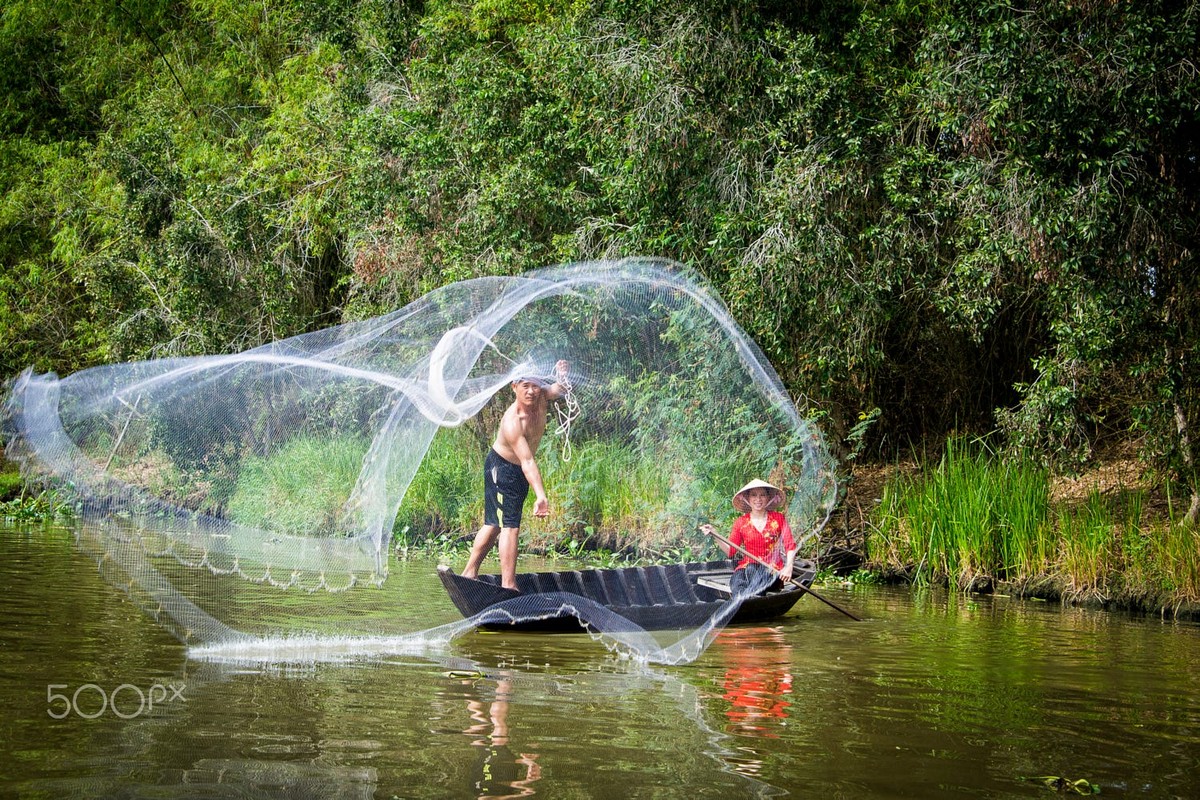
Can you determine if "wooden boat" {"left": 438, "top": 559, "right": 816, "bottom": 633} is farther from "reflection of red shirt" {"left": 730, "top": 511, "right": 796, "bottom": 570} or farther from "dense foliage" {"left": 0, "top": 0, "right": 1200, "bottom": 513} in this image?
"dense foliage" {"left": 0, "top": 0, "right": 1200, "bottom": 513}

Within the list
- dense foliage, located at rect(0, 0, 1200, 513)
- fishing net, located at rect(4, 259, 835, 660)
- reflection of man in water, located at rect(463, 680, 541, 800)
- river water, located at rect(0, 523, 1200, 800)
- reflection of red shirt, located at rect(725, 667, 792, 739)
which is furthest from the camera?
dense foliage, located at rect(0, 0, 1200, 513)

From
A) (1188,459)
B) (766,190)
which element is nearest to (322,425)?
(766,190)

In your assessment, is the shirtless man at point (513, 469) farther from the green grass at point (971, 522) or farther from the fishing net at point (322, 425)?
the green grass at point (971, 522)

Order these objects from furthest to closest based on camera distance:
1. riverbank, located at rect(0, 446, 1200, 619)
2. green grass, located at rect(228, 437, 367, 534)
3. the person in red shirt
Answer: riverbank, located at rect(0, 446, 1200, 619), the person in red shirt, green grass, located at rect(228, 437, 367, 534)

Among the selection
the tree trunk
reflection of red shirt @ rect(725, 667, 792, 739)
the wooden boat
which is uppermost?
the tree trunk

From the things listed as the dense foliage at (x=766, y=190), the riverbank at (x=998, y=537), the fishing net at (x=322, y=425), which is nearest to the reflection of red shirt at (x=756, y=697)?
the fishing net at (x=322, y=425)

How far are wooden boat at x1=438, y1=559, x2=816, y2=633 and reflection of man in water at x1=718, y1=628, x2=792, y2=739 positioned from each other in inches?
13.5

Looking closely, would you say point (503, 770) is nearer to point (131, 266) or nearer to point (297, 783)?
point (297, 783)

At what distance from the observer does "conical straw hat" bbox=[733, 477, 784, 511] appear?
8742mm

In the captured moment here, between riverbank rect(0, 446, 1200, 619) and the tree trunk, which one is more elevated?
the tree trunk

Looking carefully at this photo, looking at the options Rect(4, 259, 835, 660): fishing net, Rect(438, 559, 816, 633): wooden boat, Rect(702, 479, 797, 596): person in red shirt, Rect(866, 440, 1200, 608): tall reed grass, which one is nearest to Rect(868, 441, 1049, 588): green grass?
Rect(866, 440, 1200, 608): tall reed grass

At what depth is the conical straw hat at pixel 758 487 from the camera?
344 inches

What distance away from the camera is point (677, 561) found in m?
11.0

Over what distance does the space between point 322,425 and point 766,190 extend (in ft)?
21.5
